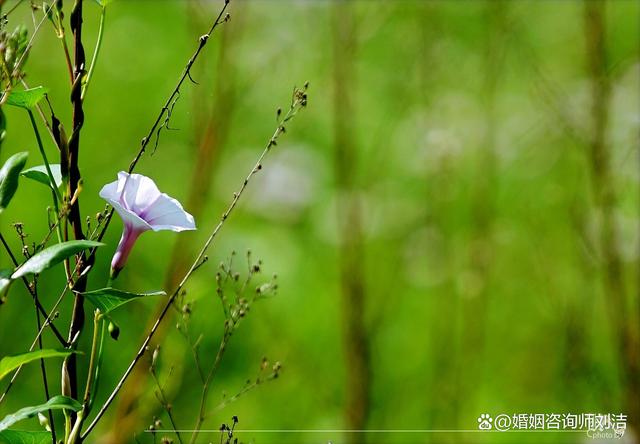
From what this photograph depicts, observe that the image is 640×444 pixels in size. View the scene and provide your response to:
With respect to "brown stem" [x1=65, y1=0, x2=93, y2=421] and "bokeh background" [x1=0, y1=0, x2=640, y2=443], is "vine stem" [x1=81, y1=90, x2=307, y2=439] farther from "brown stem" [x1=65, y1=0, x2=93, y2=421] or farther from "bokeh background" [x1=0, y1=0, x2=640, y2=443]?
"bokeh background" [x1=0, y1=0, x2=640, y2=443]

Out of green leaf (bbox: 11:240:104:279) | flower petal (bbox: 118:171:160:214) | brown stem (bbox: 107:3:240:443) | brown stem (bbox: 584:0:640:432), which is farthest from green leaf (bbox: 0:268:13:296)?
brown stem (bbox: 584:0:640:432)

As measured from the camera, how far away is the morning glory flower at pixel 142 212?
22.2 inches

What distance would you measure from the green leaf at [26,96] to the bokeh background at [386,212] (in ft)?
1.71

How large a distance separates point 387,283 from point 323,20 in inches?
40.5

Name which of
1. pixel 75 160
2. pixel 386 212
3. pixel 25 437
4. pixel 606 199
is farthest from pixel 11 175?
pixel 386 212

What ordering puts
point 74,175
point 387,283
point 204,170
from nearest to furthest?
point 74,175 < point 204,170 < point 387,283

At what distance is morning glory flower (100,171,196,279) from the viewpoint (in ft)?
1.85

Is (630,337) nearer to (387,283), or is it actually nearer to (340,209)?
(340,209)

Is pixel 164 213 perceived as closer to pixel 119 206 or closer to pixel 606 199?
pixel 119 206

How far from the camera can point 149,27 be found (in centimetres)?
279

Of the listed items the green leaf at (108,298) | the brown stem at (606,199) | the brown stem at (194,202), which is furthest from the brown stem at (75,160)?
the brown stem at (606,199)

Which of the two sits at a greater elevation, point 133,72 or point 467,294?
point 133,72

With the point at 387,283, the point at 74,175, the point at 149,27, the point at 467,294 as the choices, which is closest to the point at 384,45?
the point at 149,27

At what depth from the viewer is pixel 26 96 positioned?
1.65 feet
